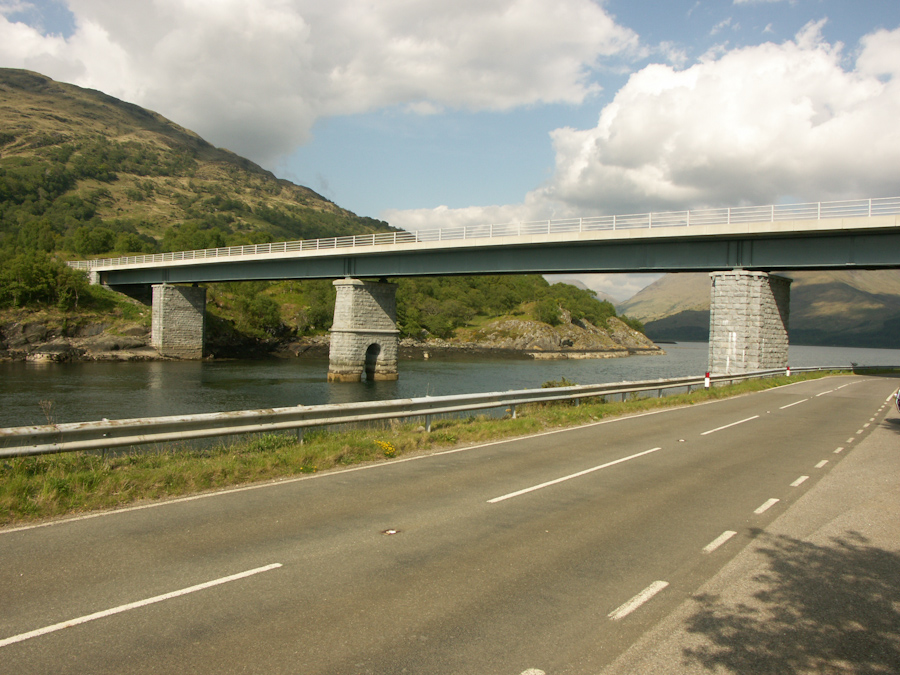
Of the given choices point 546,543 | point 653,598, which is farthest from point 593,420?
point 653,598

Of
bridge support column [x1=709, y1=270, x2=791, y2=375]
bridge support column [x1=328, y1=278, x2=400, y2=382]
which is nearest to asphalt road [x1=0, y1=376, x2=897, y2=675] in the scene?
bridge support column [x1=709, y1=270, x2=791, y2=375]

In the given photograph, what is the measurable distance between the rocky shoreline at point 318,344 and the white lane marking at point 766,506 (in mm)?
66775

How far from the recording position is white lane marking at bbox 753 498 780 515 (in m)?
8.45

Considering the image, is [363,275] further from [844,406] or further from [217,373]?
[844,406]

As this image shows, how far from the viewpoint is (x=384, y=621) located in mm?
4902

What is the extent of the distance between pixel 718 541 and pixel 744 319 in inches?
1103

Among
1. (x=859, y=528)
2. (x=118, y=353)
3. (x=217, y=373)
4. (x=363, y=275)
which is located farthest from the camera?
(x=118, y=353)

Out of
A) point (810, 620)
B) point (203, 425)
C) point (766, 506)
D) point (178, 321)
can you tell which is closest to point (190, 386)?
point (178, 321)

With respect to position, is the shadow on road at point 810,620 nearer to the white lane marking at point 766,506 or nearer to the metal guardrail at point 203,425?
the white lane marking at point 766,506

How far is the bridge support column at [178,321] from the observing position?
68.1 m

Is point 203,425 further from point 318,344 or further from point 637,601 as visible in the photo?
point 318,344

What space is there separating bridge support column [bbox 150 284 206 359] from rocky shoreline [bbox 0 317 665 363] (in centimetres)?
174

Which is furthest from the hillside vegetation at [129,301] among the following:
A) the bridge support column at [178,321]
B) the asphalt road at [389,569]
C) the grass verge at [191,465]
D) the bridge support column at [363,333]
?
the asphalt road at [389,569]

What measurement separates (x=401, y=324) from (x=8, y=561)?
102661 millimetres
